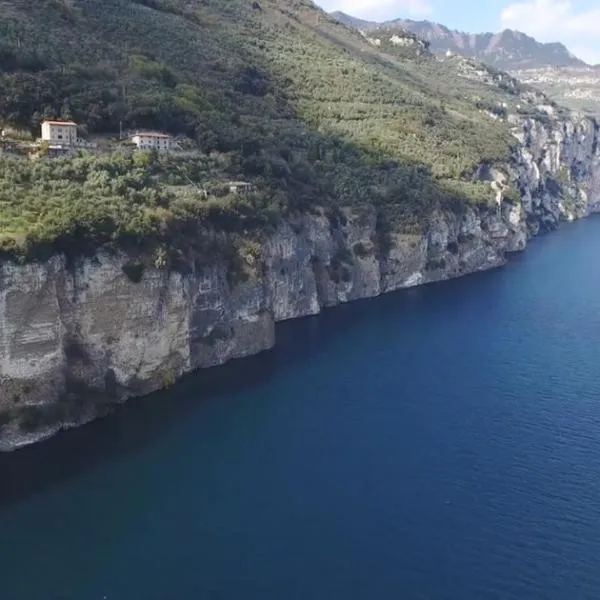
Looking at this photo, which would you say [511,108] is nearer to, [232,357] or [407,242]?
[407,242]

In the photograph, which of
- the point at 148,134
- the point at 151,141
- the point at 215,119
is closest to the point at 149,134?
the point at 148,134

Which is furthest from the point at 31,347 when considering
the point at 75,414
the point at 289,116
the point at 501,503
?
the point at 289,116

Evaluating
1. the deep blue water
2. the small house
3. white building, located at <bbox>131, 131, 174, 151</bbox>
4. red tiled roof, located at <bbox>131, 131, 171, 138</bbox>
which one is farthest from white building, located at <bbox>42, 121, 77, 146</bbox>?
the deep blue water

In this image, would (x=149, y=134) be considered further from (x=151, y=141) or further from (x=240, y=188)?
(x=240, y=188)

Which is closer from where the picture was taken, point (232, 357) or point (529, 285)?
point (232, 357)

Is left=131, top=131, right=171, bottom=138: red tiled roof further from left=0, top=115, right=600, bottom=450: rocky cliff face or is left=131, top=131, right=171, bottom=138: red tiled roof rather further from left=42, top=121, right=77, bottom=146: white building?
left=0, top=115, right=600, bottom=450: rocky cliff face

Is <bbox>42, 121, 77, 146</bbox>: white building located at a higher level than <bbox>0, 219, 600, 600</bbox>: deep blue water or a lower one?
higher
